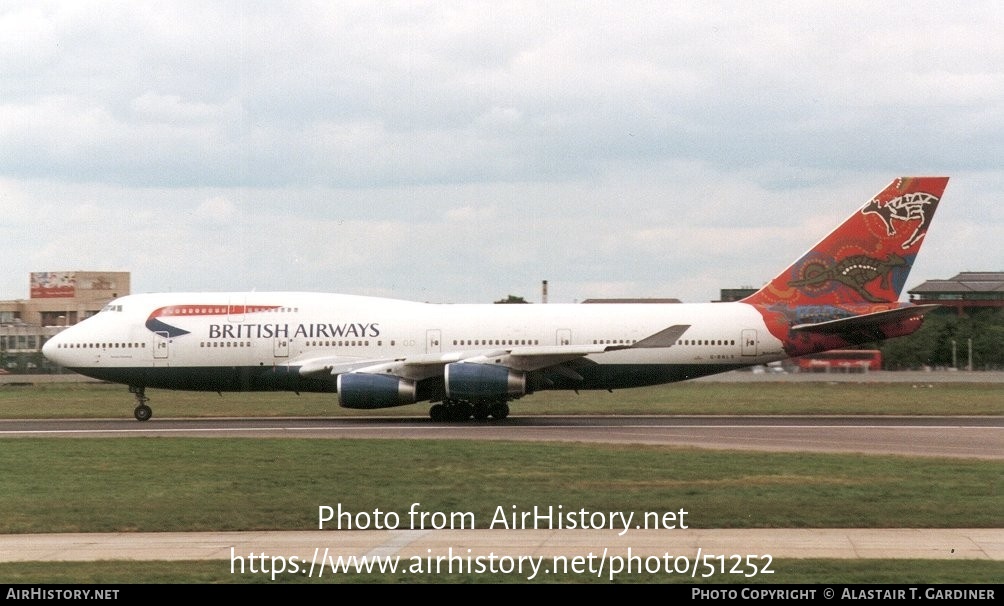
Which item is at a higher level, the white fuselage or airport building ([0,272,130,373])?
airport building ([0,272,130,373])

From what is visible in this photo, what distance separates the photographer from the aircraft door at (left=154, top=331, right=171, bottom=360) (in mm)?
37844

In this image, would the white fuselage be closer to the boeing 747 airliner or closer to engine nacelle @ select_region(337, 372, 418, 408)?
the boeing 747 airliner

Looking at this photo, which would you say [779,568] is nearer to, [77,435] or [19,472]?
[19,472]

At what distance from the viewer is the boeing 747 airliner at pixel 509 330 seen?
3659 centimetres

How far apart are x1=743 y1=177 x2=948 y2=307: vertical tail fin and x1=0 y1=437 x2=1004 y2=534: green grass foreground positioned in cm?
1282

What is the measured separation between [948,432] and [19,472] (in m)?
21.1

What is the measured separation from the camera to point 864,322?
36312mm

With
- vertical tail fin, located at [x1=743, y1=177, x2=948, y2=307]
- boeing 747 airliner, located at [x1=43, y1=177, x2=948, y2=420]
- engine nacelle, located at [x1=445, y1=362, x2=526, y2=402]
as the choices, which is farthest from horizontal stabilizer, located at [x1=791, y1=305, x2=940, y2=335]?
engine nacelle, located at [x1=445, y1=362, x2=526, y2=402]

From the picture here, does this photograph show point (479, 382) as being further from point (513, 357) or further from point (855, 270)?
point (855, 270)

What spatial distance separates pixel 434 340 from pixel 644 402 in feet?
36.3

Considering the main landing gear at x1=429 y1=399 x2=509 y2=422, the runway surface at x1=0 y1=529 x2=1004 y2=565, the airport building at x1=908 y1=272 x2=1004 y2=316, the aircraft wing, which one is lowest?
the runway surface at x1=0 y1=529 x2=1004 y2=565

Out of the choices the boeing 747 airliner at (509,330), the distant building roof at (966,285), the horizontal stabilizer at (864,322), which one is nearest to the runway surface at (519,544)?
the boeing 747 airliner at (509,330)

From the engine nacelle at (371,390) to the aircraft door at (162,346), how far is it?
630cm

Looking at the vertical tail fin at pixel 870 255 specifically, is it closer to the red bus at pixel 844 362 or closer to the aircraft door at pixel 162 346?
the aircraft door at pixel 162 346
